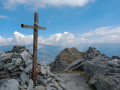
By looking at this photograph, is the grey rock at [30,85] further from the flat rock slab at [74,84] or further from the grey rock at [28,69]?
the flat rock slab at [74,84]

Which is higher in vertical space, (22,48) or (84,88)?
(22,48)

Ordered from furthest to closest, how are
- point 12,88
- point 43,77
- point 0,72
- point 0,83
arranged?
point 43,77 < point 0,72 < point 0,83 < point 12,88

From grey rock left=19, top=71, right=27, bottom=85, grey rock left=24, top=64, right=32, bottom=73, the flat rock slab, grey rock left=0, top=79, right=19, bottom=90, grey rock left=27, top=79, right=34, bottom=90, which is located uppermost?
grey rock left=24, top=64, right=32, bottom=73

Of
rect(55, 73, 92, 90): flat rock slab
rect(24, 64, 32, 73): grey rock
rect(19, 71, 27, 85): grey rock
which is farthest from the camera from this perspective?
rect(55, 73, 92, 90): flat rock slab

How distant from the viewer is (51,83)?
12.0 meters

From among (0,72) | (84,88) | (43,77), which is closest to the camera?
(0,72)

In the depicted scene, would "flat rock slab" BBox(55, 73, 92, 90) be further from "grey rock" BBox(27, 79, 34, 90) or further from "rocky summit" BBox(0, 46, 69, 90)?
"grey rock" BBox(27, 79, 34, 90)

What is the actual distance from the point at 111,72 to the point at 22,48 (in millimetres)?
11976

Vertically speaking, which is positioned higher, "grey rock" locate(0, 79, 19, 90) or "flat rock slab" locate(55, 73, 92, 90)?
"grey rock" locate(0, 79, 19, 90)

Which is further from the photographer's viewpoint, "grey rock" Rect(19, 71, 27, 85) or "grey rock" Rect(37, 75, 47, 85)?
"grey rock" Rect(37, 75, 47, 85)

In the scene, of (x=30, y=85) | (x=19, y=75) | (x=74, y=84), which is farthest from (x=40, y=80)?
(x=74, y=84)

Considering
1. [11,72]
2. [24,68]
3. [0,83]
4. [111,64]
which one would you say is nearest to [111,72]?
[111,64]

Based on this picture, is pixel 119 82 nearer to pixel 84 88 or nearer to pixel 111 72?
pixel 111 72

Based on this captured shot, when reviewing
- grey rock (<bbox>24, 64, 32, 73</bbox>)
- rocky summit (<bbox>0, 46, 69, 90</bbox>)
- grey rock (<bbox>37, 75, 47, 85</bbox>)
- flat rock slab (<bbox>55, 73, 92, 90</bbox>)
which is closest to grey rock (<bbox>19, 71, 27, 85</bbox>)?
rocky summit (<bbox>0, 46, 69, 90</bbox>)
